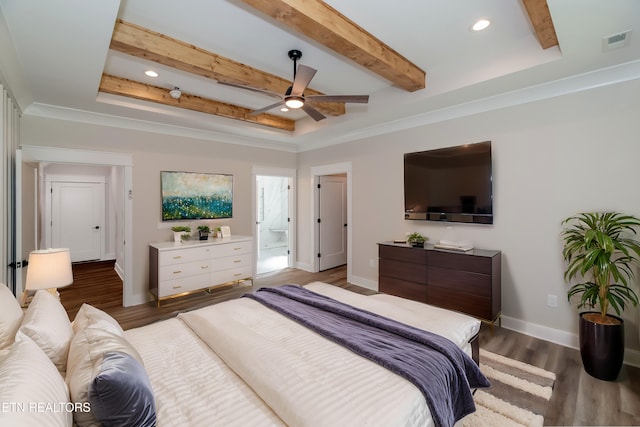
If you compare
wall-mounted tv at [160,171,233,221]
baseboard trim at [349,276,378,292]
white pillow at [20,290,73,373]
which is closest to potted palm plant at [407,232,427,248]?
baseboard trim at [349,276,378,292]

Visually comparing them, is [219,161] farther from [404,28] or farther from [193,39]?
[404,28]

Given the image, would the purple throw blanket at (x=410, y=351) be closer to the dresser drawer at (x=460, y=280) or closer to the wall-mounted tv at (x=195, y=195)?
the dresser drawer at (x=460, y=280)

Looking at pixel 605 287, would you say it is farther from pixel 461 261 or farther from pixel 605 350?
pixel 461 261

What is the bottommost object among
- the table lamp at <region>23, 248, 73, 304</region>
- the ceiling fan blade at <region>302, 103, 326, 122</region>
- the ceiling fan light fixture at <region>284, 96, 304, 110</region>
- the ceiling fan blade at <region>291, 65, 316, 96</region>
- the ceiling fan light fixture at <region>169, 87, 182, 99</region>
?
the table lamp at <region>23, 248, 73, 304</region>

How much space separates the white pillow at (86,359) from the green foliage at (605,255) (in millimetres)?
3208

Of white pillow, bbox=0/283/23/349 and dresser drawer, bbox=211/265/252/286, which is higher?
white pillow, bbox=0/283/23/349

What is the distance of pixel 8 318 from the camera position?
53.4 inches

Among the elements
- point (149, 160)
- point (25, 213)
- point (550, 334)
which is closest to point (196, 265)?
point (149, 160)

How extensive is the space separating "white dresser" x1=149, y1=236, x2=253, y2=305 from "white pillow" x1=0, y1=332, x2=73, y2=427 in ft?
9.95

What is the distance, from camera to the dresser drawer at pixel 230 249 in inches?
175

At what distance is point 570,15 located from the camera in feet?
6.17

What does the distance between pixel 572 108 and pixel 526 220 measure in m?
1.17

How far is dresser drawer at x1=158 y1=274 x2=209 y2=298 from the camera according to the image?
3.96m

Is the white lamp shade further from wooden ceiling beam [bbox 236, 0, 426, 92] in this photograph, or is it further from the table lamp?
wooden ceiling beam [bbox 236, 0, 426, 92]
